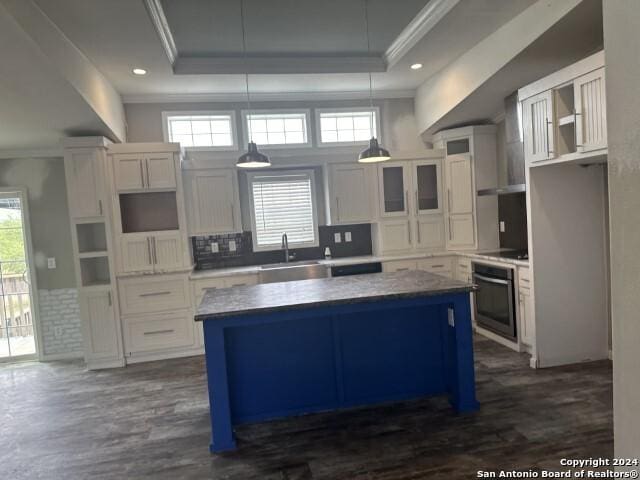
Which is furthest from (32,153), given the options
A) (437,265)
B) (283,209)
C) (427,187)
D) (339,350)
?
(437,265)

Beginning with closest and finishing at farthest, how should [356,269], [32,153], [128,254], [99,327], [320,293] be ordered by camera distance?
[320,293] < [99,327] < [128,254] < [32,153] < [356,269]

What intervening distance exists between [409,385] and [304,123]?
366 cm

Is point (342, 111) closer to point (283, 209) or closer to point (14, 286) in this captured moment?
point (283, 209)

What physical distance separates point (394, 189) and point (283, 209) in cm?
147

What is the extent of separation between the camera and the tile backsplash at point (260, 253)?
5.24 m

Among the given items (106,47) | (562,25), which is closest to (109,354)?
(106,47)

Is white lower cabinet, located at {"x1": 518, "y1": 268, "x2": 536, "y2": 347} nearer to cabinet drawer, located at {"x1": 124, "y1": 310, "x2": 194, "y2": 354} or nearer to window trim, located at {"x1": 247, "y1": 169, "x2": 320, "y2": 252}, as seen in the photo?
window trim, located at {"x1": 247, "y1": 169, "x2": 320, "y2": 252}

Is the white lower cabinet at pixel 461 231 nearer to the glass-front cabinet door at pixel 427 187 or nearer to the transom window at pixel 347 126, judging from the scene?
the glass-front cabinet door at pixel 427 187

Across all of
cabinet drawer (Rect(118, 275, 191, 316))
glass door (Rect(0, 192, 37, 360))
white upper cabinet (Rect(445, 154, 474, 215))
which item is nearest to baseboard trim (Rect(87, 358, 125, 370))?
cabinet drawer (Rect(118, 275, 191, 316))

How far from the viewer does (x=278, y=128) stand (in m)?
5.42

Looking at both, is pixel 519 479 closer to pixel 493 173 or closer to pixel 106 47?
pixel 493 173

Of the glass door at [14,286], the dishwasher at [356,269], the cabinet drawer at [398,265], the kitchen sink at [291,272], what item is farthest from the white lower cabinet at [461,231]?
the glass door at [14,286]

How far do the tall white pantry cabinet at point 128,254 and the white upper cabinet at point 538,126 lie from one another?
3537 millimetres

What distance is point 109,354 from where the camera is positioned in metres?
4.43
